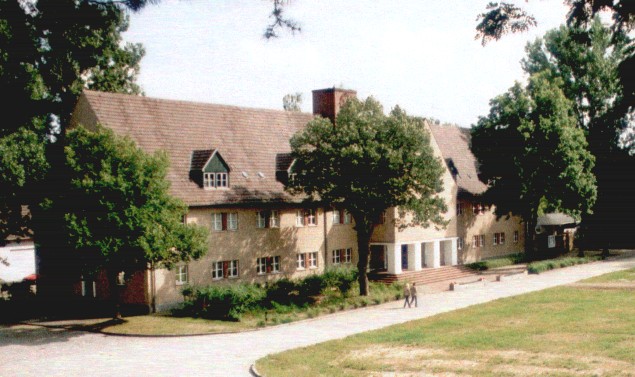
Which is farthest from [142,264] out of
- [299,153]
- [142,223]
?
[299,153]

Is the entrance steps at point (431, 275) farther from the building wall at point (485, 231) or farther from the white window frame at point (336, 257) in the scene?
the building wall at point (485, 231)

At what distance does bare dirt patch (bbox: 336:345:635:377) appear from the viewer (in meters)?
19.6

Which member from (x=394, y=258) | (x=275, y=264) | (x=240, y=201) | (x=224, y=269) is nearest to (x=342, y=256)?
(x=394, y=258)

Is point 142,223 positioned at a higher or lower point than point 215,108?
lower

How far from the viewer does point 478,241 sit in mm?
57188

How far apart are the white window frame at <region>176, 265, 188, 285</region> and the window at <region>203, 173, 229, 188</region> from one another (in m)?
4.73

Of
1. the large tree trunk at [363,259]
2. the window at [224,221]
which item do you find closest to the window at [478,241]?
the large tree trunk at [363,259]

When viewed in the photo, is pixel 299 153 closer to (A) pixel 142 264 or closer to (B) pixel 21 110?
(A) pixel 142 264

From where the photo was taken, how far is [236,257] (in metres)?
38.6

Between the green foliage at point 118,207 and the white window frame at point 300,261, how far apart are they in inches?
461

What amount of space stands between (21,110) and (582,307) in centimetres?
2825

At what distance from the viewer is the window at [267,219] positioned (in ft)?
132

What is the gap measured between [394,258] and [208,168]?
49.9 feet

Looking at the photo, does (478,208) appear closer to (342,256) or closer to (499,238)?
(499,238)
